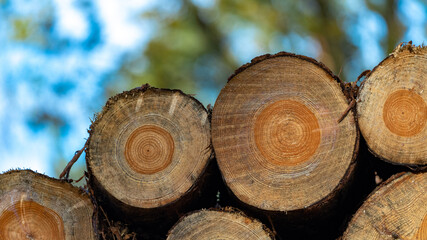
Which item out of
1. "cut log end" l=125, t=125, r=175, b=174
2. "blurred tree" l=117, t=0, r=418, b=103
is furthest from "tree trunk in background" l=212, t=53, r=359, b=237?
"blurred tree" l=117, t=0, r=418, b=103

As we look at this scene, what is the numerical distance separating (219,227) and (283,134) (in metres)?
0.52

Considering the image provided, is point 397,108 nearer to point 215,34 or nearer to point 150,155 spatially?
point 150,155

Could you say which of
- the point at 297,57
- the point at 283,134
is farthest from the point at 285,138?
the point at 297,57

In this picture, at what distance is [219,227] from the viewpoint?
87.9 inches

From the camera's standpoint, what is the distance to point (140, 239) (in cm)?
259

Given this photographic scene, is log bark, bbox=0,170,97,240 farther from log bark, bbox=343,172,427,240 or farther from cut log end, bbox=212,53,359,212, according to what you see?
log bark, bbox=343,172,427,240

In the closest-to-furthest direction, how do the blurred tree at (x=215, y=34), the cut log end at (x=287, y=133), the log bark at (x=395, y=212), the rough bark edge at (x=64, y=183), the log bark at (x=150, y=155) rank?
the log bark at (x=395, y=212) → the cut log end at (x=287, y=133) → the log bark at (x=150, y=155) → the rough bark edge at (x=64, y=183) → the blurred tree at (x=215, y=34)

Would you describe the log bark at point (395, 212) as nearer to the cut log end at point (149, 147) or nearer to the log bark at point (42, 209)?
the cut log end at point (149, 147)

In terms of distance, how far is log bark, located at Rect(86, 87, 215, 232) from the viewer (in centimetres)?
237

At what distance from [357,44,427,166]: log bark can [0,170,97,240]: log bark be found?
143 cm

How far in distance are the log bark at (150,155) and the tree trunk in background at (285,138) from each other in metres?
0.15

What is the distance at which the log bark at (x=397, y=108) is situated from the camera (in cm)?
220

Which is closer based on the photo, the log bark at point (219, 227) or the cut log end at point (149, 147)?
the log bark at point (219, 227)

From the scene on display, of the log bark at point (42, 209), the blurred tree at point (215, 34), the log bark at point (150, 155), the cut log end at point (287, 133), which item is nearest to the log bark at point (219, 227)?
the log bark at point (150, 155)
